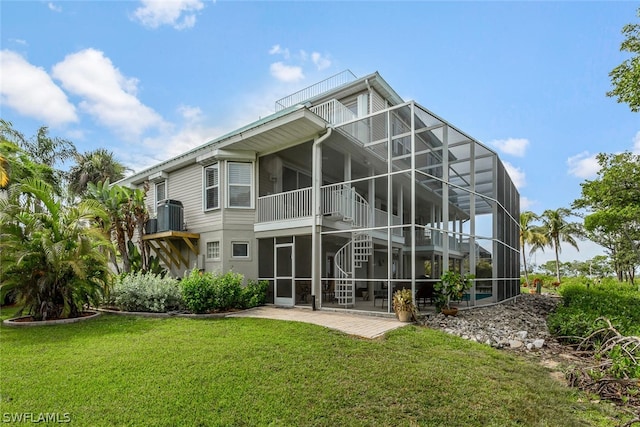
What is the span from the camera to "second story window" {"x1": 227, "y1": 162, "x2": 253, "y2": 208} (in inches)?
499

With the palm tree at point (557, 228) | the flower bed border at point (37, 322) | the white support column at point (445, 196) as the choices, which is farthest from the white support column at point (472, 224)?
the palm tree at point (557, 228)

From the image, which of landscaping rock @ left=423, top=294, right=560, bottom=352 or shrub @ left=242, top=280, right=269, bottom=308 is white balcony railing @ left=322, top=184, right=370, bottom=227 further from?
landscaping rock @ left=423, top=294, right=560, bottom=352

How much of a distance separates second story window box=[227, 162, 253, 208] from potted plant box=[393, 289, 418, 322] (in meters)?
6.36

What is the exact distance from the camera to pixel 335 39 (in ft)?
32.7

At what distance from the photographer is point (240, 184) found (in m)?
12.7

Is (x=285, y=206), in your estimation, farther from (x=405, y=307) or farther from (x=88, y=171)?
(x=88, y=171)

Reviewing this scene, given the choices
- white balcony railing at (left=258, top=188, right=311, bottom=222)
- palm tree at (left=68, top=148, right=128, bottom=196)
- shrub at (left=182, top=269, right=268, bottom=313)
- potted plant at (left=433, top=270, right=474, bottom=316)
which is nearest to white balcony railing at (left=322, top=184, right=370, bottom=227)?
white balcony railing at (left=258, top=188, right=311, bottom=222)

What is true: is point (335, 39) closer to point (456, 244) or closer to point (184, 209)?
point (184, 209)

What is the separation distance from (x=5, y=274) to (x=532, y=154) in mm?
18784

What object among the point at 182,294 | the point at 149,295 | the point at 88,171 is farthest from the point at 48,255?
the point at 88,171

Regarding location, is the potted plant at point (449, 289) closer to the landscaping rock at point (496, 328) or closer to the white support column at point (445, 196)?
the landscaping rock at point (496, 328)

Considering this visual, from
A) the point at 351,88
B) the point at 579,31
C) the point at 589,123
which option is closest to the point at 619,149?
the point at 589,123

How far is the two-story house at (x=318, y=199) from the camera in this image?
11117 millimetres

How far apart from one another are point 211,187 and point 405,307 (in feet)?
26.8
